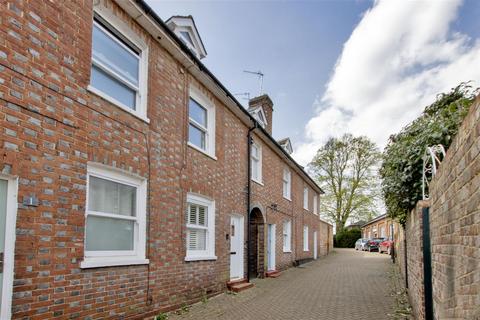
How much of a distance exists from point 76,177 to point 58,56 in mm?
1748

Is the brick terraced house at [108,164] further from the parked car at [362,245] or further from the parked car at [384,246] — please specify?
the parked car at [362,245]

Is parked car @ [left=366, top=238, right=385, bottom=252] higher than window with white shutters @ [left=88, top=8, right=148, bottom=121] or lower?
lower

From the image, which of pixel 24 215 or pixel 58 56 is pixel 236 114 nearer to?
pixel 58 56

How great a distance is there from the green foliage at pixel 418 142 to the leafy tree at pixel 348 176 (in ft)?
95.6

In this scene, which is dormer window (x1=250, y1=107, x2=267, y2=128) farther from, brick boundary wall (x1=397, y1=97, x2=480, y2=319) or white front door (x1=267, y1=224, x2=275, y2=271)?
brick boundary wall (x1=397, y1=97, x2=480, y2=319)

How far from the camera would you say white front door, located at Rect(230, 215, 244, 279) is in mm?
11373

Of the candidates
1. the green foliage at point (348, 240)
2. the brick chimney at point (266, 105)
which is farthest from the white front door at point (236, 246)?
the green foliage at point (348, 240)

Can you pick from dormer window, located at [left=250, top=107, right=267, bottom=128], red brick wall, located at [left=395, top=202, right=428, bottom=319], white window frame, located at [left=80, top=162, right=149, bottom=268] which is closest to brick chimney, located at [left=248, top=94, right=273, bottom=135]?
dormer window, located at [left=250, top=107, right=267, bottom=128]

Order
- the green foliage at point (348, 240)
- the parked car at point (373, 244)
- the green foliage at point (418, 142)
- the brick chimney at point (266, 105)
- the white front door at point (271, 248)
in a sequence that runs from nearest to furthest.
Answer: the green foliage at point (418, 142)
the white front door at point (271, 248)
the brick chimney at point (266, 105)
the parked car at point (373, 244)
the green foliage at point (348, 240)

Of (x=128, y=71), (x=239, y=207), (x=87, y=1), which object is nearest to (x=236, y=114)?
(x=239, y=207)

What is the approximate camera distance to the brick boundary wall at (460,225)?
7.73ft

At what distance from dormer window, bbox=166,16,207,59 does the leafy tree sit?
98.1ft

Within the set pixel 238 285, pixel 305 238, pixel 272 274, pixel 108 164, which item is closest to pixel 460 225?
pixel 108 164

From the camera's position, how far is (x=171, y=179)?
7750 millimetres
